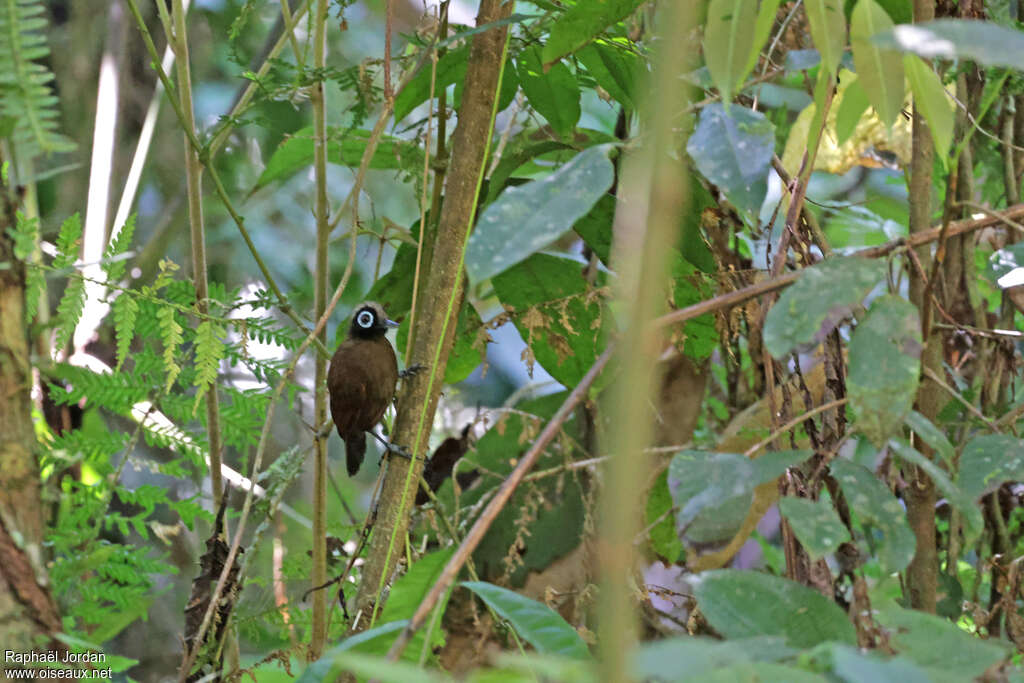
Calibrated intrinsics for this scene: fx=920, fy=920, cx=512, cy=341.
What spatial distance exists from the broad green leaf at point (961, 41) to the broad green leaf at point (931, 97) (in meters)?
0.20

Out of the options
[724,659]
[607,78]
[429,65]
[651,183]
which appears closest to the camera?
[651,183]

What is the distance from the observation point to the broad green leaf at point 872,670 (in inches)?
20.8

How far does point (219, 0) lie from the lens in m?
3.59

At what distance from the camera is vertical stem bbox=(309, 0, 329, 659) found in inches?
60.5

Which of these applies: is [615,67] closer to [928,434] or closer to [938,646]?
[928,434]

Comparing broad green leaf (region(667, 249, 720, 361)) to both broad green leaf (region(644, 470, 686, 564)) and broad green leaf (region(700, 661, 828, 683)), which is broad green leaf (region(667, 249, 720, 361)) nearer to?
broad green leaf (region(644, 470, 686, 564))

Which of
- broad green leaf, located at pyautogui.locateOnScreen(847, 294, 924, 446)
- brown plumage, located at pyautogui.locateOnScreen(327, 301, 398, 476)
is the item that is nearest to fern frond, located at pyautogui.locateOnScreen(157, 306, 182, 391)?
brown plumage, located at pyautogui.locateOnScreen(327, 301, 398, 476)

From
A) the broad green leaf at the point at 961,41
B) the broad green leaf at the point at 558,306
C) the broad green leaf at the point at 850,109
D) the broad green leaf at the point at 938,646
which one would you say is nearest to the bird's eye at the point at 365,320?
the broad green leaf at the point at 558,306

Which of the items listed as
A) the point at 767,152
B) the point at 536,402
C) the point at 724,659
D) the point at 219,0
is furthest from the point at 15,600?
the point at 219,0

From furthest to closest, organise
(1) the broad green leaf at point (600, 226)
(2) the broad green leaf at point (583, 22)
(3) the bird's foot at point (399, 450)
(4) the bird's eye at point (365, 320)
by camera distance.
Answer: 1. (4) the bird's eye at point (365, 320)
2. (1) the broad green leaf at point (600, 226)
3. (3) the bird's foot at point (399, 450)
4. (2) the broad green leaf at point (583, 22)

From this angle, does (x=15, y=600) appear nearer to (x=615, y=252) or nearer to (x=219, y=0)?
(x=615, y=252)

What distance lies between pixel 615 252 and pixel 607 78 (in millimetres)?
453

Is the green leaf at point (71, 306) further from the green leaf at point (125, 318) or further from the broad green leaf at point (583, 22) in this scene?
the broad green leaf at point (583, 22)

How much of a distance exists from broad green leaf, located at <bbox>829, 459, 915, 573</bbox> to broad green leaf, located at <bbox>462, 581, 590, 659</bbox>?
0.28m
